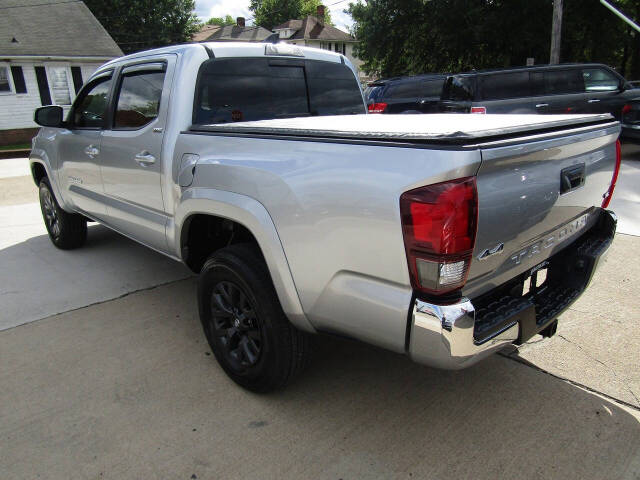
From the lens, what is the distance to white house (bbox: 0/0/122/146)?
20.4 meters

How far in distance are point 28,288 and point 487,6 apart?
2207cm

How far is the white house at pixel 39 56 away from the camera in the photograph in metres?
20.4

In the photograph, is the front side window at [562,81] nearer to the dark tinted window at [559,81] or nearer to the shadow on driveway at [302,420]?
the dark tinted window at [559,81]

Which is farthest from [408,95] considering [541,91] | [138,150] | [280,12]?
[280,12]

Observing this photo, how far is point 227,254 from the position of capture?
8.61 feet

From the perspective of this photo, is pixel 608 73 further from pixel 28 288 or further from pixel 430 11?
pixel 430 11

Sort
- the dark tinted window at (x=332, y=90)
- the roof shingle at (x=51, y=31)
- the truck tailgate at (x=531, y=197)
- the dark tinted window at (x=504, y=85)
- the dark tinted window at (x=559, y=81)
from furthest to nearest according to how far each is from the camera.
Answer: the roof shingle at (x=51, y=31), the dark tinted window at (x=559, y=81), the dark tinted window at (x=504, y=85), the dark tinted window at (x=332, y=90), the truck tailgate at (x=531, y=197)

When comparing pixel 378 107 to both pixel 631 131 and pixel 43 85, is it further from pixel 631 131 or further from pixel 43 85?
pixel 43 85

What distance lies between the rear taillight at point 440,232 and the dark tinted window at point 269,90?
1871 mm

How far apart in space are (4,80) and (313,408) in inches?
924

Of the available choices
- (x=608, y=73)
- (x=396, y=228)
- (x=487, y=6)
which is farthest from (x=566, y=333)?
(x=487, y=6)

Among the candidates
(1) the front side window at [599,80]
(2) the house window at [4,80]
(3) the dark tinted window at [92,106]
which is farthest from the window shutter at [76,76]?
A: (1) the front side window at [599,80]

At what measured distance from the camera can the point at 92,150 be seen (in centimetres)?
392

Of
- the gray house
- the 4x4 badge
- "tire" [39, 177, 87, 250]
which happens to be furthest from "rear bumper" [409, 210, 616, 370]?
the gray house
